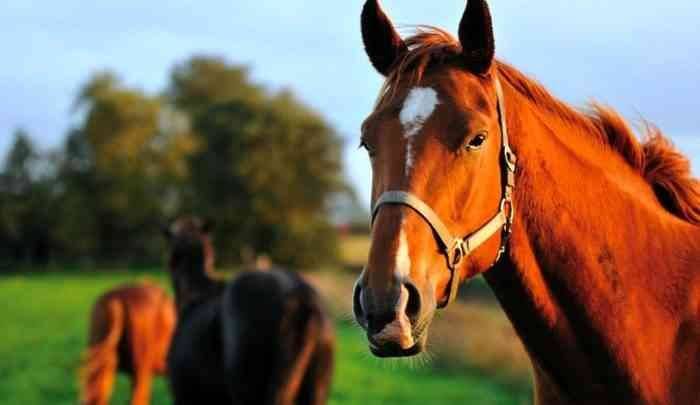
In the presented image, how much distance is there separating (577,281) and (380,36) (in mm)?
1122

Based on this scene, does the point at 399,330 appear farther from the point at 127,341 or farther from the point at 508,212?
the point at 127,341

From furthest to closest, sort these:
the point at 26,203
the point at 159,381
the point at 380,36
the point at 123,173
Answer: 1. the point at 123,173
2. the point at 26,203
3. the point at 159,381
4. the point at 380,36

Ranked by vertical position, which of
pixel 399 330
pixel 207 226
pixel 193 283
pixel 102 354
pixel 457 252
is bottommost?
pixel 102 354

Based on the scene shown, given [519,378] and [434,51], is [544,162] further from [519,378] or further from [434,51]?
[519,378]

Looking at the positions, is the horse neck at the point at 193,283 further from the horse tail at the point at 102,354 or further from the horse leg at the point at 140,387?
the horse leg at the point at 140,387

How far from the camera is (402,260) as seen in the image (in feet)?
9.43

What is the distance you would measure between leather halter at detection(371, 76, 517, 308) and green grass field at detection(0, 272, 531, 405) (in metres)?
5.63

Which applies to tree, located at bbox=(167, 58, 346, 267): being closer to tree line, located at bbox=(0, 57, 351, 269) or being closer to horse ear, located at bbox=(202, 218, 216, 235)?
tree line, located at bbox=(0, 57, 351, 269)

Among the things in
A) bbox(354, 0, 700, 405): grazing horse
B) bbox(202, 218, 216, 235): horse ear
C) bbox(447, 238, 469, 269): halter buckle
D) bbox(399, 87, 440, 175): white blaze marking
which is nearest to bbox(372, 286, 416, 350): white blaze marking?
bbox(354, 0, 700, 405): grazing horse

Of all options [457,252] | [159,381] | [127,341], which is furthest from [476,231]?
[159,381]

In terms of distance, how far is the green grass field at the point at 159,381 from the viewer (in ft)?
51.3

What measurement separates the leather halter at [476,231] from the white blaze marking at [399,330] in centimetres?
29

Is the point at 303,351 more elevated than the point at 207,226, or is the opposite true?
the point at 207,226

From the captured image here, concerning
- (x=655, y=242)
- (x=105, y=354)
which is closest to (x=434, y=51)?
(x=655, y=242)
